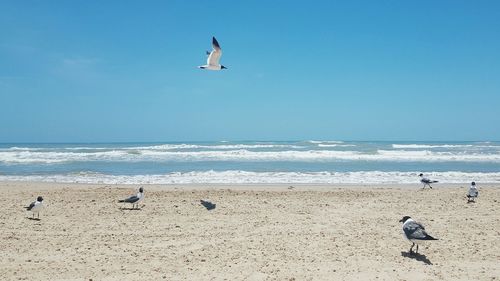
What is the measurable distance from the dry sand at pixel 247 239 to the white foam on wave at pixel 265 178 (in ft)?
16.9

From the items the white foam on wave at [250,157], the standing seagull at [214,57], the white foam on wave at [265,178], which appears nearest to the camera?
the standing seagull at [214,57]

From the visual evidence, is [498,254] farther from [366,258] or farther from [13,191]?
[13,191]

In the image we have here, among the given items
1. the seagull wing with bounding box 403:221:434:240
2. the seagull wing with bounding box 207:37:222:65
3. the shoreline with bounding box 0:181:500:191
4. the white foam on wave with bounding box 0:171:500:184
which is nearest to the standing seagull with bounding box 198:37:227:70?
the seagull wing with bounding box 207:37:222:65

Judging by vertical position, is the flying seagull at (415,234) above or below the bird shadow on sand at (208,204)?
above

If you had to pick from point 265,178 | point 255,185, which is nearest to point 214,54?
point 255,185

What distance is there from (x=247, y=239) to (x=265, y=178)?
1096cm

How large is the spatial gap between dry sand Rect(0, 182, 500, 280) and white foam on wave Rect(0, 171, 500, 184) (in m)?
5.15

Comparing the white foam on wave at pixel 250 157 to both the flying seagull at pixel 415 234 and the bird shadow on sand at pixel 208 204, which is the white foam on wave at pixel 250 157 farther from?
the flying seagull at pixel 415 234

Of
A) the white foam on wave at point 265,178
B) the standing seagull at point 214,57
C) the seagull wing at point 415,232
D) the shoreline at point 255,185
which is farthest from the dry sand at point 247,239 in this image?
the white foam on wave at point 265,178

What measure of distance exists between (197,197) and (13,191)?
233 inches

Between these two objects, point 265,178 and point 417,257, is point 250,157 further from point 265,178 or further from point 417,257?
point 417,257

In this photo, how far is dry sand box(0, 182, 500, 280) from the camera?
6.01 metres

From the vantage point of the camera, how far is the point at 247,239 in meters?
7.67

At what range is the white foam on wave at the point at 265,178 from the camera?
691 inches
